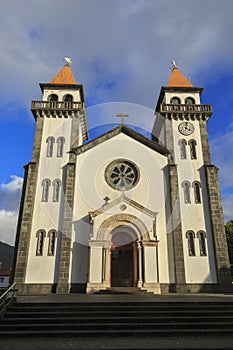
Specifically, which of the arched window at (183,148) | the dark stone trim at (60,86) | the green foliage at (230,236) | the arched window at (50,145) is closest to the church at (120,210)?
the arched window at (183,148)

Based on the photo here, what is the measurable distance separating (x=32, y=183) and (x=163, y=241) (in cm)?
1079

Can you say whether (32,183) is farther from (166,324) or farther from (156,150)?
(166,324)

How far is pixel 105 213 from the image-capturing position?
18203 millimetres

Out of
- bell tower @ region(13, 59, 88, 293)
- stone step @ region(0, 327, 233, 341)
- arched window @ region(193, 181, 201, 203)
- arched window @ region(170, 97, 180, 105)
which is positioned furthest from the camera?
arched window @ region(170, 97, 180, 105)

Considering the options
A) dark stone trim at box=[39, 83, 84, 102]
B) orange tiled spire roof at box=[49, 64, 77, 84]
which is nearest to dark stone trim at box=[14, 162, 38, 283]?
dark stone trim at box=[39, 83, 84, 102]

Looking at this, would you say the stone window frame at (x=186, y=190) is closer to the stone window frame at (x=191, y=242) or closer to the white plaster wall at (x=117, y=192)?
the white plaster wall at (x=117, y=192)

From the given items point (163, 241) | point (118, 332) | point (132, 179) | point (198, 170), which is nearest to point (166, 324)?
point (118, 332)

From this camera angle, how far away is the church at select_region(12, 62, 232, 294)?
17375 millimetres

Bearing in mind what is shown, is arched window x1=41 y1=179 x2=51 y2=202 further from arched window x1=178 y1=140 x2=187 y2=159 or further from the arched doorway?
arched window x1=178 y1=140 x2=187 y2=159

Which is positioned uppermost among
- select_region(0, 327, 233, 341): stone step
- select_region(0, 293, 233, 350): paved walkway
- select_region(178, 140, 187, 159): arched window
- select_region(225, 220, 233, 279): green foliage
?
select_region(178, 140, 187, 159): arched window

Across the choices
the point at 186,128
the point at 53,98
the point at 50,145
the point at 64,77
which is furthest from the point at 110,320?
the point at 64,77

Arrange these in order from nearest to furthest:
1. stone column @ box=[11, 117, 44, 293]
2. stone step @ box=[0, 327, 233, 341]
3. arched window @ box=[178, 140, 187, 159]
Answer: stone step @ box=[0, 327, 233, 341], stone column @ box=[11, 117, 44, 293], arched window @ box=[178, 140, 187, 159]

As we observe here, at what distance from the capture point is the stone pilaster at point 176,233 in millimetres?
17250

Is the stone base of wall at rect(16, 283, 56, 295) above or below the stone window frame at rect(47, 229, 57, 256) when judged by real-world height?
below
